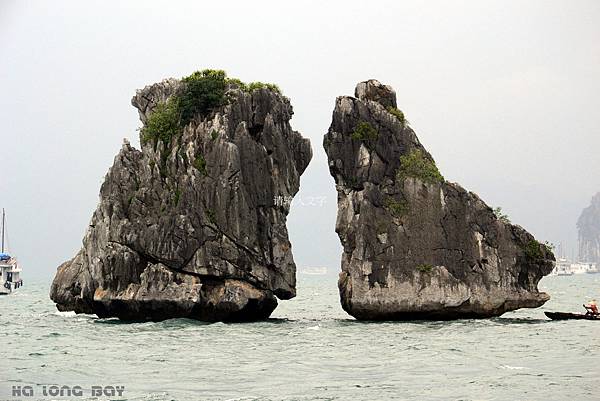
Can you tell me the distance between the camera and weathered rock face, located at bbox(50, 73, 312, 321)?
42.1 meters

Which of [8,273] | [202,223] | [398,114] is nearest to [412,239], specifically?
[398,114]

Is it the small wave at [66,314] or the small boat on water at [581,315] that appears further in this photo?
the small wave at [66,314]

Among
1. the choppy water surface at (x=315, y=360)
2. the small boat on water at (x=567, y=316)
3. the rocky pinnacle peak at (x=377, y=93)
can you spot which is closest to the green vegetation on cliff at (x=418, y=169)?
the rocky pinnacle peak at (x=377, y=93)

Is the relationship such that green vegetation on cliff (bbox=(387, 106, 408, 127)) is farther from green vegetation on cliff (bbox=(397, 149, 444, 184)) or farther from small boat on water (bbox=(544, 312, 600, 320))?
small boat on water (bbox=(544, 312, 600, 320))

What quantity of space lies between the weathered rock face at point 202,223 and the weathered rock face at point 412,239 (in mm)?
3552

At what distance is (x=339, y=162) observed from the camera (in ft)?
145

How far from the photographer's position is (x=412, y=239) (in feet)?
138

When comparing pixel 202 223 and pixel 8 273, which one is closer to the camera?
pixel 202 223

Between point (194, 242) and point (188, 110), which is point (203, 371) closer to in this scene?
point (194, 242)

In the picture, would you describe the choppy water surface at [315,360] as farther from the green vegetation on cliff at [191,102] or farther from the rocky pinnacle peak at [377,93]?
the rocky pinnacle peak at [377,93]

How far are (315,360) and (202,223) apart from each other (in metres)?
15.8

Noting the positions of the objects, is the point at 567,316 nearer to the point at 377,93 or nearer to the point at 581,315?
the point at 581,315

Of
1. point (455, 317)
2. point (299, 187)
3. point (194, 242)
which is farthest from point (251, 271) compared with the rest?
point (455, 317)

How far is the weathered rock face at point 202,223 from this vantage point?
42062 mm
